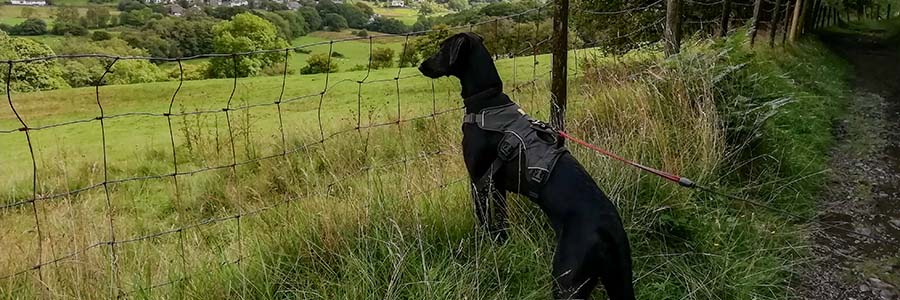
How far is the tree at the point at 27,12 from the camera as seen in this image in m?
46.1

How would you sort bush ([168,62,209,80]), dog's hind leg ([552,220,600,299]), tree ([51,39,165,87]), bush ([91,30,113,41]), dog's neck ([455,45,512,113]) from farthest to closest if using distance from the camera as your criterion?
bush ([91,30,113,41])
bush ([168,62,209,80])
tree ([51,39,165,87])
dog's neck ([455,45,512,113])
dog's hind leg ([552,220,600,299])

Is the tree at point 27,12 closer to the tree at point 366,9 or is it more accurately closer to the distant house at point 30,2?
the distant house at point 30,2

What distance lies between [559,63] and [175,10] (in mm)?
44639

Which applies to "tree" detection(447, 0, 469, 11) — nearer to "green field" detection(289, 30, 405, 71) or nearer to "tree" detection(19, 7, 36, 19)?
"green field" detection(289, 30, 405, 71)

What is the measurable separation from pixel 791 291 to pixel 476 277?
161 centimetres

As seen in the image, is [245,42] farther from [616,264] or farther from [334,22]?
[616,264]

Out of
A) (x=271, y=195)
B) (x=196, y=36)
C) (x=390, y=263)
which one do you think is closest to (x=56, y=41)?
(x=196, y=36)

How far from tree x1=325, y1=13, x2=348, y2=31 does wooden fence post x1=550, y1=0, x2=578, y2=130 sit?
39113 millimetres

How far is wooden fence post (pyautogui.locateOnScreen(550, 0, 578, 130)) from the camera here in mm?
3748

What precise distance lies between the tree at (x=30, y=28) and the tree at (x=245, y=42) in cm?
1566

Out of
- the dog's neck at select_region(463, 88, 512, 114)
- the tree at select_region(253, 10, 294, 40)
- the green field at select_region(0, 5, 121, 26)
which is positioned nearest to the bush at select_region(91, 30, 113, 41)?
the tree at select_region(253, 10, 294, 40)

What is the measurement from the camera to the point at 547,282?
2635 mm

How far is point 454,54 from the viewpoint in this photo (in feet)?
10.1

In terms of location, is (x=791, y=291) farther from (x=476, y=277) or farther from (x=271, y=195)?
(x=271, y=195)
